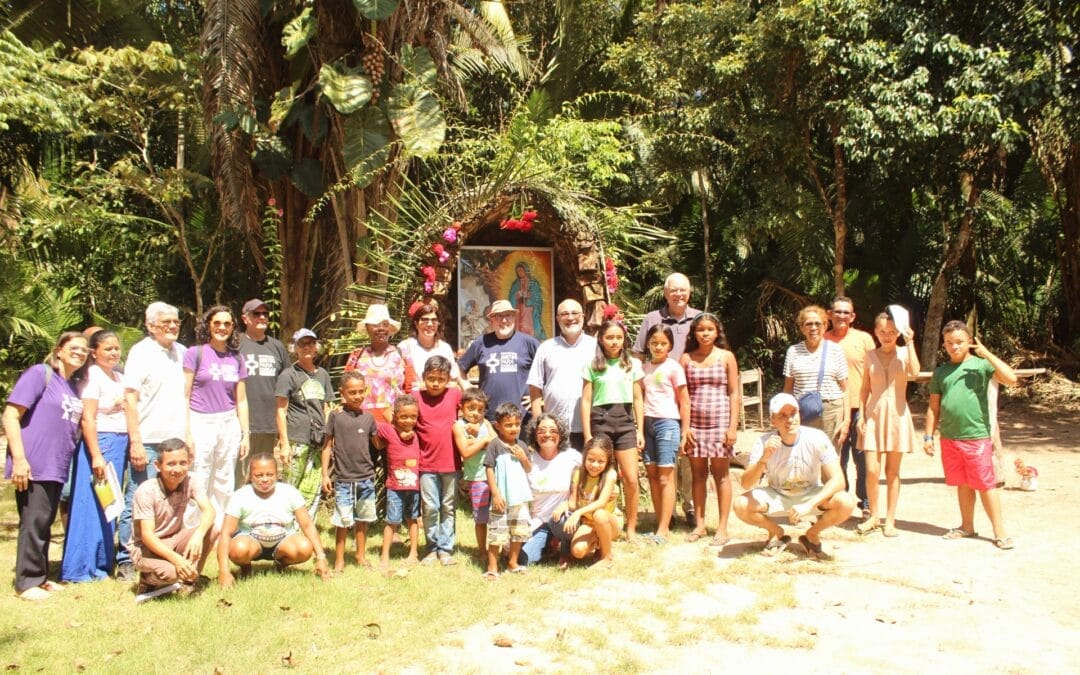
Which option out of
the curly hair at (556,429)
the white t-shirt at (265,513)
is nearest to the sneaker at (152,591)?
the white t-shirt at (265,513)

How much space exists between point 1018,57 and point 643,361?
7962 millimetres

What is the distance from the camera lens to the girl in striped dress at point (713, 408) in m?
6.28

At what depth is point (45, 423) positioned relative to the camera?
213 inches

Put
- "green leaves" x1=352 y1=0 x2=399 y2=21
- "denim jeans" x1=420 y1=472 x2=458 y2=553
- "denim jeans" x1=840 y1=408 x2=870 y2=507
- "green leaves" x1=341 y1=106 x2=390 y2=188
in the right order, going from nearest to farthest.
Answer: "denim jeans" x1=420 y1=472 x2=458 y2=553 → "denim jeans" x1=840 y1=408 x2=870 y2=507 → "green leaves" x1=352 y1=0 x2=399 y2=21 → "green leaves" x1=341 y1=106 x2=390 y2=188

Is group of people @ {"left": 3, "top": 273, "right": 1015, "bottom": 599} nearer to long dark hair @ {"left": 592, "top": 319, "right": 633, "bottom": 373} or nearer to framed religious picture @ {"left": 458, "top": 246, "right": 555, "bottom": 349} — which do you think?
long dark hair @ {"left": 592, "top": 319, "right": 633, "bottom": 373}

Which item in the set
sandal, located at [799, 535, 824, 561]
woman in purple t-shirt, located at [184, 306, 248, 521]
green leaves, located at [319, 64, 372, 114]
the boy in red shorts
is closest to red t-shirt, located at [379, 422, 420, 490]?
woman in purple t-shirt, located at [184, 306, 248, 521]

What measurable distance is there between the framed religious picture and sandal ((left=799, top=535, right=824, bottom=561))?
3719 millimetres

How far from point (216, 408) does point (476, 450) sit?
176 centimetres

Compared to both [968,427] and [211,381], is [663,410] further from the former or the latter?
[211,381]

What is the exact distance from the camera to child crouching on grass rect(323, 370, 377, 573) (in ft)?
19.0

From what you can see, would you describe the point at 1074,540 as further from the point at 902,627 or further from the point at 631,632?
the point at 631,632

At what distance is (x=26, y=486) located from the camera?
211 inches

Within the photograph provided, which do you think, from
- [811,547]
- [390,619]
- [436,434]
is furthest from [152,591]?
[811,547]

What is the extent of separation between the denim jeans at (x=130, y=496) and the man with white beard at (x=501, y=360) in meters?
2.19
